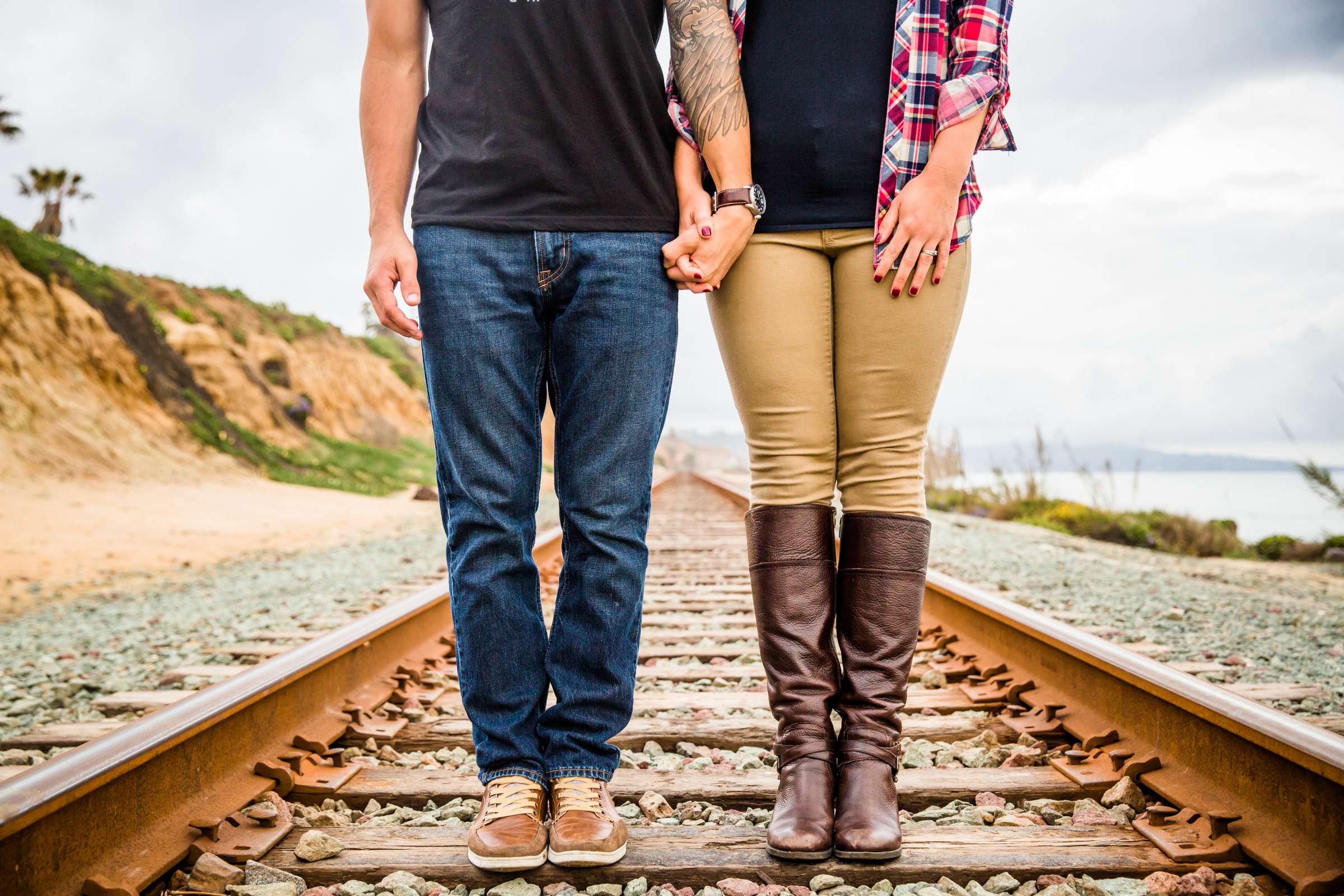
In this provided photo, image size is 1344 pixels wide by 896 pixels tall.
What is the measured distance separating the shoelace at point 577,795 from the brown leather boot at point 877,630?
16.9 inches

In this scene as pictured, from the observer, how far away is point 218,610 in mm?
4410

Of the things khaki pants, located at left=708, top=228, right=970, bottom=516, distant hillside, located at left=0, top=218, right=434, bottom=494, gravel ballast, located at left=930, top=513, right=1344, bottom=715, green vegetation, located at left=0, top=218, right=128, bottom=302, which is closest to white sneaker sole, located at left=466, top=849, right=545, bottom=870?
khaki pants, located at left=708, top=228, right=970, bottom=516

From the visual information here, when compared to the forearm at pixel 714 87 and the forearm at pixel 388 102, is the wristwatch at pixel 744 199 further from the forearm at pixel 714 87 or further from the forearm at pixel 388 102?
the forearm at pixel 388 102

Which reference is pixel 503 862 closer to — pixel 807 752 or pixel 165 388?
pixel 807 752

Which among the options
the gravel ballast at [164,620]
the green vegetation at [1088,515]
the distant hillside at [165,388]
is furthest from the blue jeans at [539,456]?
the distant hillside at [165,388]

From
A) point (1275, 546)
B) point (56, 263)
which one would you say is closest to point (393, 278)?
point (1275, 546)

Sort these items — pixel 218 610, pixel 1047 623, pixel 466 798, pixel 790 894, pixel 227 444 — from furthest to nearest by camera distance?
pixel 227 444, pixel 218 610, pixel 1047 623, pixel 466 798, pixel 790 894

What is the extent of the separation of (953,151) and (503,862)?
4.72 feet

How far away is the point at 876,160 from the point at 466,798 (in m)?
1.47

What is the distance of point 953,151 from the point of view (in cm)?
158

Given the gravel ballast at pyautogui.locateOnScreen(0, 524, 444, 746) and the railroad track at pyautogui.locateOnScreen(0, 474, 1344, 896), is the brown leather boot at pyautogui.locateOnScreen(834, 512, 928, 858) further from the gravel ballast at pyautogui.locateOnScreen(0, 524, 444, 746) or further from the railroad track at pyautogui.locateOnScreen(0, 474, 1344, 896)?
the gravel ballast at pyautogui.locateOnScreen(0, 524, 444, 746)

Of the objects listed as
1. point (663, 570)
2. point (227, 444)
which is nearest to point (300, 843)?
point (663, 570)

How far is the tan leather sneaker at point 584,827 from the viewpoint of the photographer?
1474 millimetres

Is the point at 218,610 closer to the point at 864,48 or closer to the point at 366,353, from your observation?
the point at 864,48
